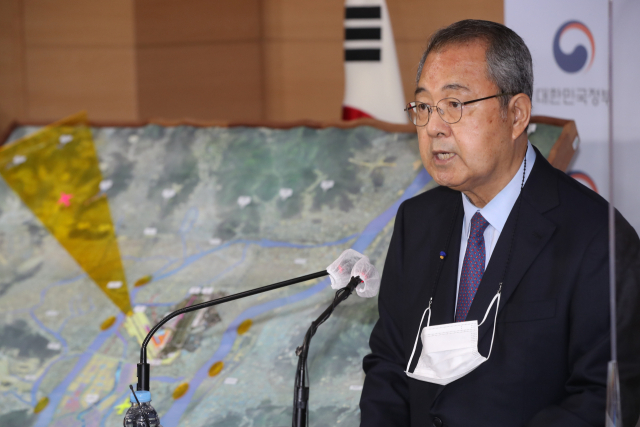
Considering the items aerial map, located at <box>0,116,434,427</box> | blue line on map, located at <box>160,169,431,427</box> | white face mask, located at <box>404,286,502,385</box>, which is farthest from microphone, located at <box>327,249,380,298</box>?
blue line on map, located at <box>160,169,431,427</box>

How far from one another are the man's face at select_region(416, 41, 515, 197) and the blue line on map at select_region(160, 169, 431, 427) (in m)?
0.84

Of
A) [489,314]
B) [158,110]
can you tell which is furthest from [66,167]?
[489,314]

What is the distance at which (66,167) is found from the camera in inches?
103

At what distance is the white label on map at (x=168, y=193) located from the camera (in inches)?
95.9

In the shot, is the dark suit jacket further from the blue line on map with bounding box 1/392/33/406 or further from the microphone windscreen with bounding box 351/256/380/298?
the blue line on map with bounding box 1/392/33/406

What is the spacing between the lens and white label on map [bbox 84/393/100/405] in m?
1.82

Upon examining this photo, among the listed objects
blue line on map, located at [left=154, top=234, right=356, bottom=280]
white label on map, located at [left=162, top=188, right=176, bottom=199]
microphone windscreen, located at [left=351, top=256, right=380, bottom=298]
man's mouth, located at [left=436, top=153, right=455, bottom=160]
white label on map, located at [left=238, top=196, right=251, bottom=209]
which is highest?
man's mouth, located at [left=436, top=153, right=455, bottom=160]

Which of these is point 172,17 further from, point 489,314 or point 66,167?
point 489,314

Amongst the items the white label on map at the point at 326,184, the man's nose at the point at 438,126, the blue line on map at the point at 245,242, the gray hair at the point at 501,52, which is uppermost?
the gray hair at the point at 501,52

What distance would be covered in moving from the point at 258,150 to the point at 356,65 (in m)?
0.52

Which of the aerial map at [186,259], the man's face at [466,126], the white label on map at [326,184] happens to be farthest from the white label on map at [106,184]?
the man's face at [466,126]

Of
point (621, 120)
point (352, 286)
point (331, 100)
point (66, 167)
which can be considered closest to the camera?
point (621, 120)

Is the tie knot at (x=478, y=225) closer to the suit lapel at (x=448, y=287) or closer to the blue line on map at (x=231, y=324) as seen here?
the suit lapel at (x=448, y=287)
